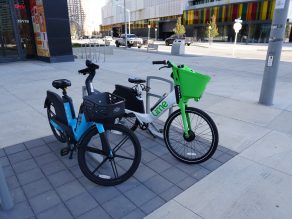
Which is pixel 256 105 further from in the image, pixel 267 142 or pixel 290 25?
pixel 290 25

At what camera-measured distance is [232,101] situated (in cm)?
606

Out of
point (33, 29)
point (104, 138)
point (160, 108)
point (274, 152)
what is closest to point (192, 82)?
point (160, 108)

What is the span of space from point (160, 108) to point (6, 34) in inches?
500

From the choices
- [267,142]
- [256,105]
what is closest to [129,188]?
[267,142]

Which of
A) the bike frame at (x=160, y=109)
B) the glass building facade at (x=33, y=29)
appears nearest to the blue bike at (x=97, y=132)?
the bike frame at (x=160, y=109)

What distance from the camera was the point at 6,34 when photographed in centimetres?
1280

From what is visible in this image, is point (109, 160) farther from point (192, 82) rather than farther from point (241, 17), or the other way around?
point (241, 17)

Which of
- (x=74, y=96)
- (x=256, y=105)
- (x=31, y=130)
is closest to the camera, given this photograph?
(x=31, y=130)

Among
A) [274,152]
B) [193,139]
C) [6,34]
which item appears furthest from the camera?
[6,34]

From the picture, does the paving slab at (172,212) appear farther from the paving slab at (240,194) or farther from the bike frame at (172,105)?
the bike frame at (172,105)

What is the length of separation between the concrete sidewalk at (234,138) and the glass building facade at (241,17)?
35.3 metres

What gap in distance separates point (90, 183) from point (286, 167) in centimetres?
254

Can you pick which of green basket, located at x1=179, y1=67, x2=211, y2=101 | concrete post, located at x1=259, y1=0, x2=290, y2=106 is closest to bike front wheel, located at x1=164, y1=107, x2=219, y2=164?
green basket, located at x1=179, y1=67, x2=211, y2=101

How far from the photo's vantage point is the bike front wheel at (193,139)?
3139 millimetres
